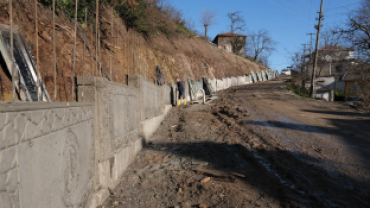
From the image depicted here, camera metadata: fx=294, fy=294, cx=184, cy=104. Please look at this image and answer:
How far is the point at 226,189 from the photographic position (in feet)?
15.9

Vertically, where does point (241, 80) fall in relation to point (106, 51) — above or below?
below

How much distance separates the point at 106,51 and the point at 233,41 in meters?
55.1

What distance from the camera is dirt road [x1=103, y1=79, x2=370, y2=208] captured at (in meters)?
4.53

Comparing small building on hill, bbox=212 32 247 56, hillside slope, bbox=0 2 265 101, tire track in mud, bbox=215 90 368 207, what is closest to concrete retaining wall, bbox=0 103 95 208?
hillside slope, bbox=0 2 265 101

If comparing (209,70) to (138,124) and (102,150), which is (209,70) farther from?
(102,150)

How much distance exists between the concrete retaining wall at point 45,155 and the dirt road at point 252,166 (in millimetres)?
1264

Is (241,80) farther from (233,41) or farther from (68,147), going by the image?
(68,147)

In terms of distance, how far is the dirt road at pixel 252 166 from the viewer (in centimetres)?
453

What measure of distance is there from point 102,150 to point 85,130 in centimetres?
80

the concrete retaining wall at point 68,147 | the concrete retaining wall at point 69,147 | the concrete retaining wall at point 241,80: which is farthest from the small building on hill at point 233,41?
the concrete retaining wall at point 68,147

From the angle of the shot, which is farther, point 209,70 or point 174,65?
point 209,70

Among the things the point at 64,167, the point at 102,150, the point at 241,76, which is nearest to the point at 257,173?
the point at 102,150

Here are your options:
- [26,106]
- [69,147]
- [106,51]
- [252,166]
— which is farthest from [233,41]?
[26,106]

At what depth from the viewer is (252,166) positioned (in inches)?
230
